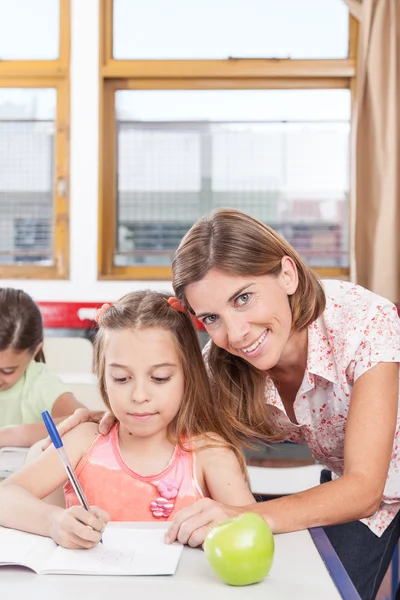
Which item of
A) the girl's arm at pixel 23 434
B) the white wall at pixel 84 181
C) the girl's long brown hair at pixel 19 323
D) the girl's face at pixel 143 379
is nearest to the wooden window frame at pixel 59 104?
the white wall at pixel 84 181

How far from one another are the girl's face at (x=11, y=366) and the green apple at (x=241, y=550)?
1.40 meters

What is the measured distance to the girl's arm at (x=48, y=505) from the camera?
1001 millimetres

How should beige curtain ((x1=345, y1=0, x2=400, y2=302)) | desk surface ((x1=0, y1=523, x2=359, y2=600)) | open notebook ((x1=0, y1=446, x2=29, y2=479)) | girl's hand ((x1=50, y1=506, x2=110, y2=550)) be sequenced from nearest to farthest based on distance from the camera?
desk surface ((x1=0, y1=523, x2=359, y2=600)) < girl's hand ((x1=50, y1=506, x2=110, y2=550)) < open notebook ((x1=0, y1=446, x2=29, y2=479)) < beige curtain ((x1=345, y1=0, x2=400, y2=302))

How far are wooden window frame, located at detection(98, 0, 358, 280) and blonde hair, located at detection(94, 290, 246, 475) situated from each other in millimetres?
2490

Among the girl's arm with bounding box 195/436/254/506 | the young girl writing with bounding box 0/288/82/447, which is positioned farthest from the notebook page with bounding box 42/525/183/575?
the young girl writing with bounding box 0/288/82/447

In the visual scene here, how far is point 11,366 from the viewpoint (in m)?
2.21

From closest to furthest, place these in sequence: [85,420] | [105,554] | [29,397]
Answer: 1. [105,554]
2. [85,420]
3. [29,397]

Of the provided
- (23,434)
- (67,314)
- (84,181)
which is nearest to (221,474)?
(23,434)

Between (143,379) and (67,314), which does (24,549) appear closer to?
(143,379)

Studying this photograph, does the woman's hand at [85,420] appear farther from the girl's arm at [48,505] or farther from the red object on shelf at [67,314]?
the red object on shelf at [67,314]

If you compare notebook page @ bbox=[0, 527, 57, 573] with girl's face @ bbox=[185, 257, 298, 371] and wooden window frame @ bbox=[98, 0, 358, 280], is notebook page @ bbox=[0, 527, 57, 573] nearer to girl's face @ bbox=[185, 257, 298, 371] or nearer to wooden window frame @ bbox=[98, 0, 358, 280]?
girl's face @ bbox=[185, 257, 298, 371]

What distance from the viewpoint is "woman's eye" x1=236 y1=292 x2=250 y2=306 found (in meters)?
1.26

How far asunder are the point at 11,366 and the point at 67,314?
161 centimetres

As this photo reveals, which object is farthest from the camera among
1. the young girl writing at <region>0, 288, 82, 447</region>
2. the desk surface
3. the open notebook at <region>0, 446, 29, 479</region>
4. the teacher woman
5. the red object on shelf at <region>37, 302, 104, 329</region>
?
the red object on shelf at <region>37, 302, 104, 329</region>
